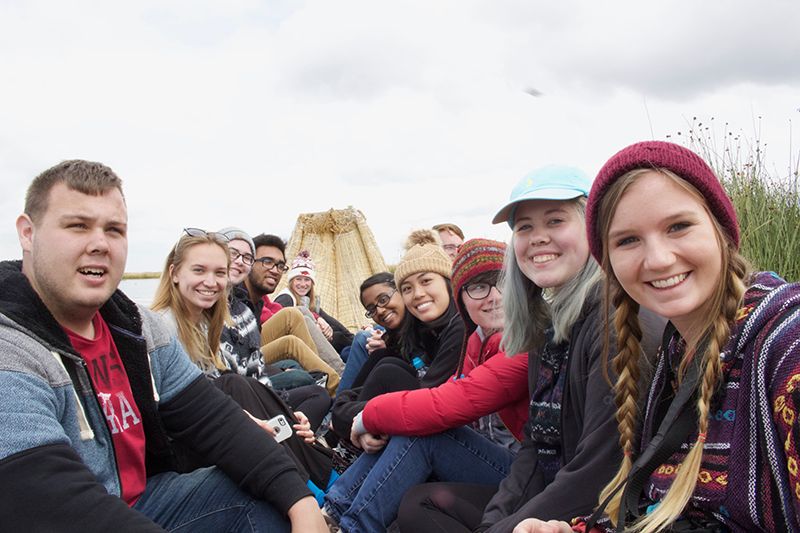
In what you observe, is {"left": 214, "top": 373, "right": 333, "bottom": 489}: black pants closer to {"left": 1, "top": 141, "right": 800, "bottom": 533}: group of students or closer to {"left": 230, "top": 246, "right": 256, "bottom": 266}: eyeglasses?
{"left": 1, "top": 141, "right": 800, "bottom": 533}: group of students

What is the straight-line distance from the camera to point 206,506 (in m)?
1.88

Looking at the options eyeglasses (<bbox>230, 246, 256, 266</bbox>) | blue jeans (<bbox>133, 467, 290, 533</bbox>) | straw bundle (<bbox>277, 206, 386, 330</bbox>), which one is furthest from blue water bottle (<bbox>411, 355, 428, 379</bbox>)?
straw bundle (<bbox>277, 206, 386, 330</bbox>)

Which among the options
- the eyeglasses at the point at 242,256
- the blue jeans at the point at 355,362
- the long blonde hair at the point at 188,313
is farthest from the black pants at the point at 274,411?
the eyeglasses at the point at 242,256

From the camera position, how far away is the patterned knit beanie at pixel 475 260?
98.7 inches

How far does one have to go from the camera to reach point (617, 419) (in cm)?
154

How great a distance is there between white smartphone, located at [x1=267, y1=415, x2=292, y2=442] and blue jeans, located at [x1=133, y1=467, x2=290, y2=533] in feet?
2.35

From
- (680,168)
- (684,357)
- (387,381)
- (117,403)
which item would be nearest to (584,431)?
(684,357)

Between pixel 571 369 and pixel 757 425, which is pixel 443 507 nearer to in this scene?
pixel 571 369

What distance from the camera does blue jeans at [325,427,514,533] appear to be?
2.31 metres

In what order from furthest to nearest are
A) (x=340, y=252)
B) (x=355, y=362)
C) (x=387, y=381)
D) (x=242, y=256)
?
(x=340, y=252) < (x=242, y=256) < (x=355, y=362) < (x=387, y=381)

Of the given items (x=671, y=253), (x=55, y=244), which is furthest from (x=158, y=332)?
(x=671, y=253)

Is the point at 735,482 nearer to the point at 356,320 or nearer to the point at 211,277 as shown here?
the point at 211,277

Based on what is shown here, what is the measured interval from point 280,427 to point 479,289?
3.38 ft

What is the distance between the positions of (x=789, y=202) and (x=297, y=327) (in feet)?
11.3
